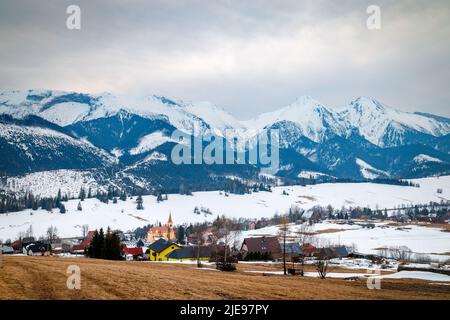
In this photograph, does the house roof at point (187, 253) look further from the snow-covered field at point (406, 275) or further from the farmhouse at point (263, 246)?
the snow-covered field at point (406, 275)

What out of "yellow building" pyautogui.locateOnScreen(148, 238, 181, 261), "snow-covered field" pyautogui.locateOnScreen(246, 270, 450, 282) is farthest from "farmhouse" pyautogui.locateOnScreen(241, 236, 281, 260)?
"snow-covered field" pyautogui.locateOnScreen(246, 270, 450, 282)

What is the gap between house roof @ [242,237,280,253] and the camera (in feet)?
445

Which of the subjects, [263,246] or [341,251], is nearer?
A: [263,246]

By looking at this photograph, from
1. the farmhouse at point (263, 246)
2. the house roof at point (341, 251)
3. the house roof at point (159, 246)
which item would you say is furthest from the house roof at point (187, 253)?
the house roof at point (341, 251)

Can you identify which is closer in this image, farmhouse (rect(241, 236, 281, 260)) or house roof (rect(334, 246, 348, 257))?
farmhouse (rect(241, 236, 281, 260))

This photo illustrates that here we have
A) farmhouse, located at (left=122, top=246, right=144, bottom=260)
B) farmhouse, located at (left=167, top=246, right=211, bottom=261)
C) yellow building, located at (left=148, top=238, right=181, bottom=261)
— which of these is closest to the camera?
farmhouse, located at (left=167, top=246, right=211, bottom=261)

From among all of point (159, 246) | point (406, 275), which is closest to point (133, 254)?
point (159, 246)

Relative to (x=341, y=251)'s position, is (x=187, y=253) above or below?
above

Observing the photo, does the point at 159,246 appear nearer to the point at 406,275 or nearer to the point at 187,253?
the point at 187,253

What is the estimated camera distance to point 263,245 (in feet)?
452

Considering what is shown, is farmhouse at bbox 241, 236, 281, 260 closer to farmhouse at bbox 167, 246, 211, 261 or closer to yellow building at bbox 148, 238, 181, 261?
farmhouse at bbox 167, 246, 211, 261
